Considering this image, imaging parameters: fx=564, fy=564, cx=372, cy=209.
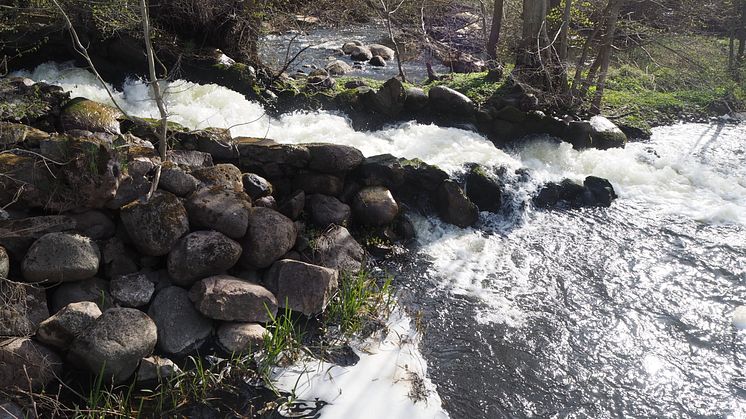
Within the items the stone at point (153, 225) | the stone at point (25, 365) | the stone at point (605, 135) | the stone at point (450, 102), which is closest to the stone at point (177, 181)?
the stone at point (153, 225)

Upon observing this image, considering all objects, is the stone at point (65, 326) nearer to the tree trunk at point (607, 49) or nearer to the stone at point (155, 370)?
the stone at point (155, 370)

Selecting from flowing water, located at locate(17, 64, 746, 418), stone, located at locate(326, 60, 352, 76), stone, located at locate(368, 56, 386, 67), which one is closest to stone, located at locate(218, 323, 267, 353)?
flowing water, located at locate(17, 64, 746, 418)

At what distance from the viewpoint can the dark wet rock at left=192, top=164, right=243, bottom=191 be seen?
259 inches

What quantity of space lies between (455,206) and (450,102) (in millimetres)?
3522

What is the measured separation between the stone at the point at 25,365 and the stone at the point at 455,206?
17.7 ft

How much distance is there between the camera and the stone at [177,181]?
629 cm

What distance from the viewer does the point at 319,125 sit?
10172mm

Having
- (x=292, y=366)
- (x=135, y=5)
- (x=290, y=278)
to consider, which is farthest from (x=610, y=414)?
(x=135, y=5)

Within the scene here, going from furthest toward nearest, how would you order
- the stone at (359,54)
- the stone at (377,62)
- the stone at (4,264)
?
1. the stone at (359,54)
2. the stone at (377,62)
3. the stone at (4,264)

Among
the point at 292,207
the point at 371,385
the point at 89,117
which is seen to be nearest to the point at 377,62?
the point at 89,117

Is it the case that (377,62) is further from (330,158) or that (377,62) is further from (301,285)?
(301,285)

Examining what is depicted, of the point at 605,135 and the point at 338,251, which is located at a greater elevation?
the point at 605,135

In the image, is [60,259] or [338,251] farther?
[338,251]

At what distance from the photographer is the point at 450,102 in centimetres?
1123
